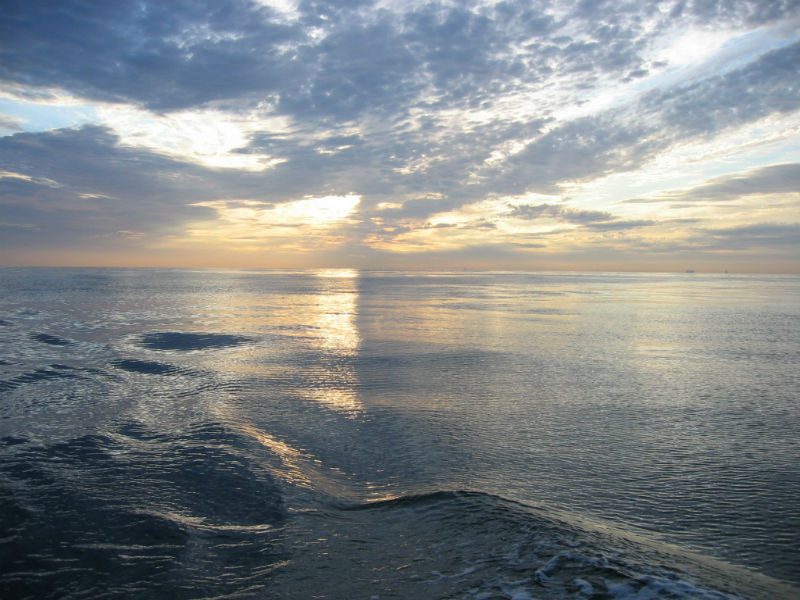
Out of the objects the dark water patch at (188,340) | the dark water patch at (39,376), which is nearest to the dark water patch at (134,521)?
the dark water patch at (39,376)

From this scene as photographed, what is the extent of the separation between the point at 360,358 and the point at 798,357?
17.1m

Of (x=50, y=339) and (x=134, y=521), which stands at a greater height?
(x=50, y=339)

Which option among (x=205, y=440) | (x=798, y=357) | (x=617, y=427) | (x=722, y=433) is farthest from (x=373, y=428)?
(x=798, y=357)

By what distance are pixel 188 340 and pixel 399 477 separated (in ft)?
60.1

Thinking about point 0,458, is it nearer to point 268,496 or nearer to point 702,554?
point 268,496

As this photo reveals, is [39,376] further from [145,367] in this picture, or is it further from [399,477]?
[399,477]

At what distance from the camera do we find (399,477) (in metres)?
8.71

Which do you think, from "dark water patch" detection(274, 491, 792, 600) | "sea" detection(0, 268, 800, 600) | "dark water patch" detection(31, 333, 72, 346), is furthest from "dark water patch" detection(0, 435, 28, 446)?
"dark water patch" detection(31, 333, 72, 346)

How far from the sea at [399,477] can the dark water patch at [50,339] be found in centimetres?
305

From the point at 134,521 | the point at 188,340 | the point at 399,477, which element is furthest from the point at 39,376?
the point at 399,477

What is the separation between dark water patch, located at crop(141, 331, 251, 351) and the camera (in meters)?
22.2

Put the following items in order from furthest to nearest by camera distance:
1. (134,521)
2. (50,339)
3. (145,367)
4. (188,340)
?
(188,340)
(50,339)
(145,367)
(134,521)

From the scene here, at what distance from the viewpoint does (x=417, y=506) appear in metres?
7.56

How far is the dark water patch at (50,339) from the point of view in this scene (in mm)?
22075
